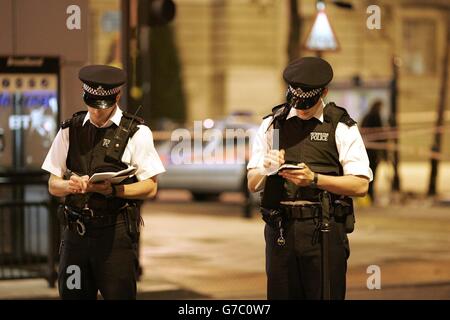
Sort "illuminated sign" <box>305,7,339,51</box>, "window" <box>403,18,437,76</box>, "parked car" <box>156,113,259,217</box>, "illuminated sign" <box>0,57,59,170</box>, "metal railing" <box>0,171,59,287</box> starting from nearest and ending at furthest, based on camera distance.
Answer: "metal railing" <box>0,171,59,287</box>
"illuminated sign" <box>0,57,59,170</box>
"illuminated sign" <box>305,7,339,51</box>
"parked car" <box>156,113,259,217</box>
"window" <box>403,18,437,76</box>

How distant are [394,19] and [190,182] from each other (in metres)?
15.0

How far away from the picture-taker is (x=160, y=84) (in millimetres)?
30562

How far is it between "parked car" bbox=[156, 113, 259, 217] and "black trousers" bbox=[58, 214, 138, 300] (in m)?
12.6

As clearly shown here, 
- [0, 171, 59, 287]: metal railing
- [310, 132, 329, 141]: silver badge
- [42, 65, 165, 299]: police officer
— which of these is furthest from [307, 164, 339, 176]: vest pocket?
[0, 171, 59, 287]: metal railing

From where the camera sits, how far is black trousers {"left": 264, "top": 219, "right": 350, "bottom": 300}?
20.3 feet

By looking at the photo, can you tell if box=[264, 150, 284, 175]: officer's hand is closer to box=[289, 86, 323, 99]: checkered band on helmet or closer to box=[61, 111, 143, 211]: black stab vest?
box=[289, 86, 323, 99]: checkered band on helmet

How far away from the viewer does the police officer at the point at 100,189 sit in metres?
6.23

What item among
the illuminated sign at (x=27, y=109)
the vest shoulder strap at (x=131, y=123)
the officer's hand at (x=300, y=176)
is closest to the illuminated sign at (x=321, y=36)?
the illuminated sign at (x=27, y=109)

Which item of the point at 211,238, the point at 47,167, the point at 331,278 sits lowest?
the point at 211,238

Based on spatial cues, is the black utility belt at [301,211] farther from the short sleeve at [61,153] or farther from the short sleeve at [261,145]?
the short sleeve at [61,153]

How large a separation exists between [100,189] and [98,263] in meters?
0.41

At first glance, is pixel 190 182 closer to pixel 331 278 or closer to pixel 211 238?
pixel 211 238

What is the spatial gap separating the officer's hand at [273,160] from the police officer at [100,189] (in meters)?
0.67
